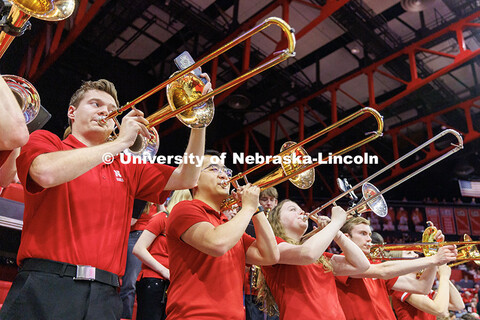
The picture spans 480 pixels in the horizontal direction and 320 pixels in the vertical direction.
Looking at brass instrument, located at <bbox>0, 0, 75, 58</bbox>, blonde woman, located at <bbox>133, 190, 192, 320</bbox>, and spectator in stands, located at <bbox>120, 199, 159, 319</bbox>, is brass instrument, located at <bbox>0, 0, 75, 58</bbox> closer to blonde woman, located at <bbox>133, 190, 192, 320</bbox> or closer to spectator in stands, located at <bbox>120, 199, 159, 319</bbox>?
blonde woman, located at <bbox>133, 190, 192, 320</bbox>

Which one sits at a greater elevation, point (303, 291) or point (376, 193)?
point (376, 193)

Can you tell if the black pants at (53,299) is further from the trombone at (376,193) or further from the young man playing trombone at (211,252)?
the trombone at (376,193)

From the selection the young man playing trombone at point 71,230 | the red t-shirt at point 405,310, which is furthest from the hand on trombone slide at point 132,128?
the red t-shirt at point 405,310

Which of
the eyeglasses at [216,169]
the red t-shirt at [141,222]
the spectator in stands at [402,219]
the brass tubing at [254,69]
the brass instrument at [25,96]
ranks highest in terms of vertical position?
the spectator in stands at [402,219]

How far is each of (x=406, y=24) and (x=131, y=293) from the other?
824cm

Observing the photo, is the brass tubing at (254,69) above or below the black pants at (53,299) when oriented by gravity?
above

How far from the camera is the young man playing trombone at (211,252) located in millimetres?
2166

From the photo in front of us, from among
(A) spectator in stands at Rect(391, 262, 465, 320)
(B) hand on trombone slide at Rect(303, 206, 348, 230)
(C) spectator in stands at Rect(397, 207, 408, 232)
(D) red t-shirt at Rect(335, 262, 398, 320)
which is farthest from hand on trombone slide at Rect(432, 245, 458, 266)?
(C) spectator in stands at Rect(397, 207, 408, 232)

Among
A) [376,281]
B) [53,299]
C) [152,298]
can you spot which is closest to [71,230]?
[53,299]

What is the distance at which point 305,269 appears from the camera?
2.98 m

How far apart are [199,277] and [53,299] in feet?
2.56

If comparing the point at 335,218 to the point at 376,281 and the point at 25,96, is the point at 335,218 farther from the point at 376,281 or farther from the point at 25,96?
the point at 25,96

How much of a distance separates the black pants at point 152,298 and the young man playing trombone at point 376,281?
4.77ft

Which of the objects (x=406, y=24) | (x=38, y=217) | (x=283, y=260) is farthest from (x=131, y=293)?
(x=406, y=24)
